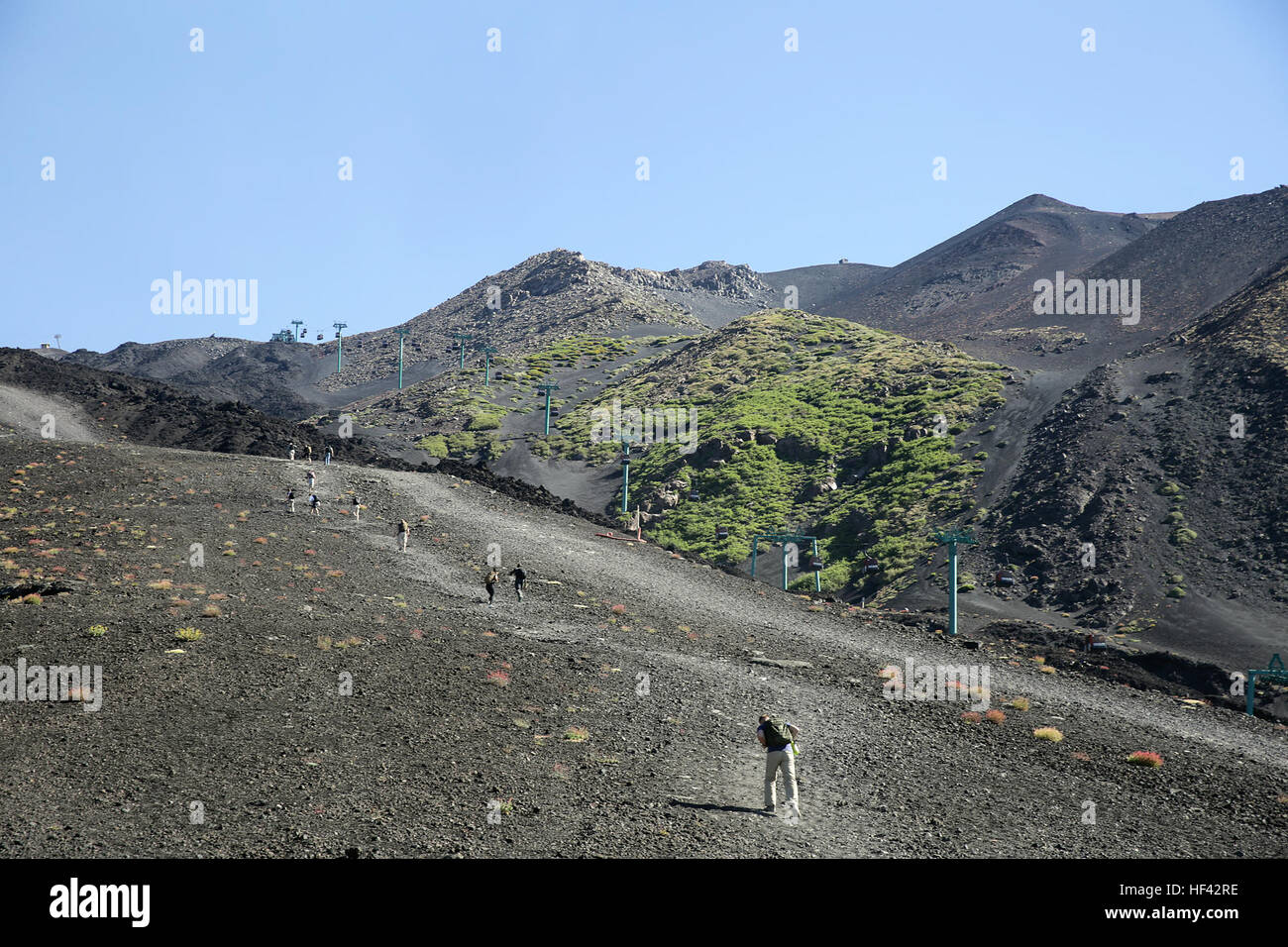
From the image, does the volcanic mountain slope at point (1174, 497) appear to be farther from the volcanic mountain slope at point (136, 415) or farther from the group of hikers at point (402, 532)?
the volcanic mountain slope at point (136, 415)

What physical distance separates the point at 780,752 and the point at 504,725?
25.4 feet

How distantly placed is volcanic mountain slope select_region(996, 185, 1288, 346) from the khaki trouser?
144 meters

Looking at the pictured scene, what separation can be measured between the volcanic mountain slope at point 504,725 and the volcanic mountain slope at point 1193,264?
415 feet

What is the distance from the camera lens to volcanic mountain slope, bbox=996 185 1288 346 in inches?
6270

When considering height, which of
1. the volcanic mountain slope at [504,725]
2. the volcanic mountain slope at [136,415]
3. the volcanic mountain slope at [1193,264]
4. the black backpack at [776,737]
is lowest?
the volcanic mountain slope at [504,725]

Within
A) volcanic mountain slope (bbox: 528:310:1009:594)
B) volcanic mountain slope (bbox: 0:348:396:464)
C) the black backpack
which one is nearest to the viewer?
the black backpack

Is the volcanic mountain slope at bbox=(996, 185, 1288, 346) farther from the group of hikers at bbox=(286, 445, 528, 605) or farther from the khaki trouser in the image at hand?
the khaki trouser

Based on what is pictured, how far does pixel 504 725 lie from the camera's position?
23.2 m

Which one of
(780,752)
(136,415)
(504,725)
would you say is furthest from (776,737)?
(136,415)

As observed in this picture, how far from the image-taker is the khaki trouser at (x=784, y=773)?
17.8 m

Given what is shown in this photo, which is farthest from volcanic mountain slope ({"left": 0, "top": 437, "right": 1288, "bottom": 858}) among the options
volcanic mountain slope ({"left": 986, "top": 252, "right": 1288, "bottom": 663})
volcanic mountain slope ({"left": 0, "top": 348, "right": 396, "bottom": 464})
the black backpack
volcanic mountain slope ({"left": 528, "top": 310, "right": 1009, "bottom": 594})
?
volcanic mountain slope ({"left": 528, "top": 310, "right": 1009, "bottom": 594})

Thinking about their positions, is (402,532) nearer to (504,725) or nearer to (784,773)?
(504,725)

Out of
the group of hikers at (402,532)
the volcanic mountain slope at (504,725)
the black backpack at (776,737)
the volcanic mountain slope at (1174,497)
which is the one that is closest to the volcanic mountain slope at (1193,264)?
the volcanic mountain slope at (1174,497)
